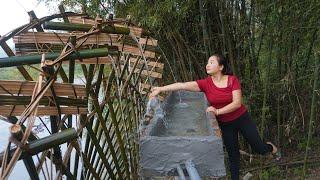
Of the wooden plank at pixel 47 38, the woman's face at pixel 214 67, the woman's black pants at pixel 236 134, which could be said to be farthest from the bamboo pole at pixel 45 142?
the woman's black pants at pixel 236 134

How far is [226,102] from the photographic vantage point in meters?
3.59

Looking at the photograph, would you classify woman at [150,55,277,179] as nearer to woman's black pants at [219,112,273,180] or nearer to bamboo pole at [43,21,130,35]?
woman's black pants at [219,112,273,180]

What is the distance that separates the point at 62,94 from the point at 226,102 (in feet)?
6.16

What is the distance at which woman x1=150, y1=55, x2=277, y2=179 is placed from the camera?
351 centimetres

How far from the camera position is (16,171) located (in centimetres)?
948

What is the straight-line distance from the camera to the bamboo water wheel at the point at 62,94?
1.56 metres

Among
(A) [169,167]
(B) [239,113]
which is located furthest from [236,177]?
(A) [169,167]

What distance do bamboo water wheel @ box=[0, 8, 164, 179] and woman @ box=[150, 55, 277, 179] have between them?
0.49 meters

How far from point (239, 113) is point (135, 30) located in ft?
3.67

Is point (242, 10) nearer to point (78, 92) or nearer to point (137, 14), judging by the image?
point (137, 14)

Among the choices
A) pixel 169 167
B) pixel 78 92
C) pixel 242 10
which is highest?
pixel 242 10

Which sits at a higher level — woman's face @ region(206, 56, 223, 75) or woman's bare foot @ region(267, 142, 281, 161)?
woman's face @ region(206, 56, 223, 75)

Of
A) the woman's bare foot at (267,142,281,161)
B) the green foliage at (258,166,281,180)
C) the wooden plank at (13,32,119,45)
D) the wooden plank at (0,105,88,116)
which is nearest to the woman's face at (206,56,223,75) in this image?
the woman's bare foot at (267,142,281,161)

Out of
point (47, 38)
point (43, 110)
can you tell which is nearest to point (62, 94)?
point (43, 110)
